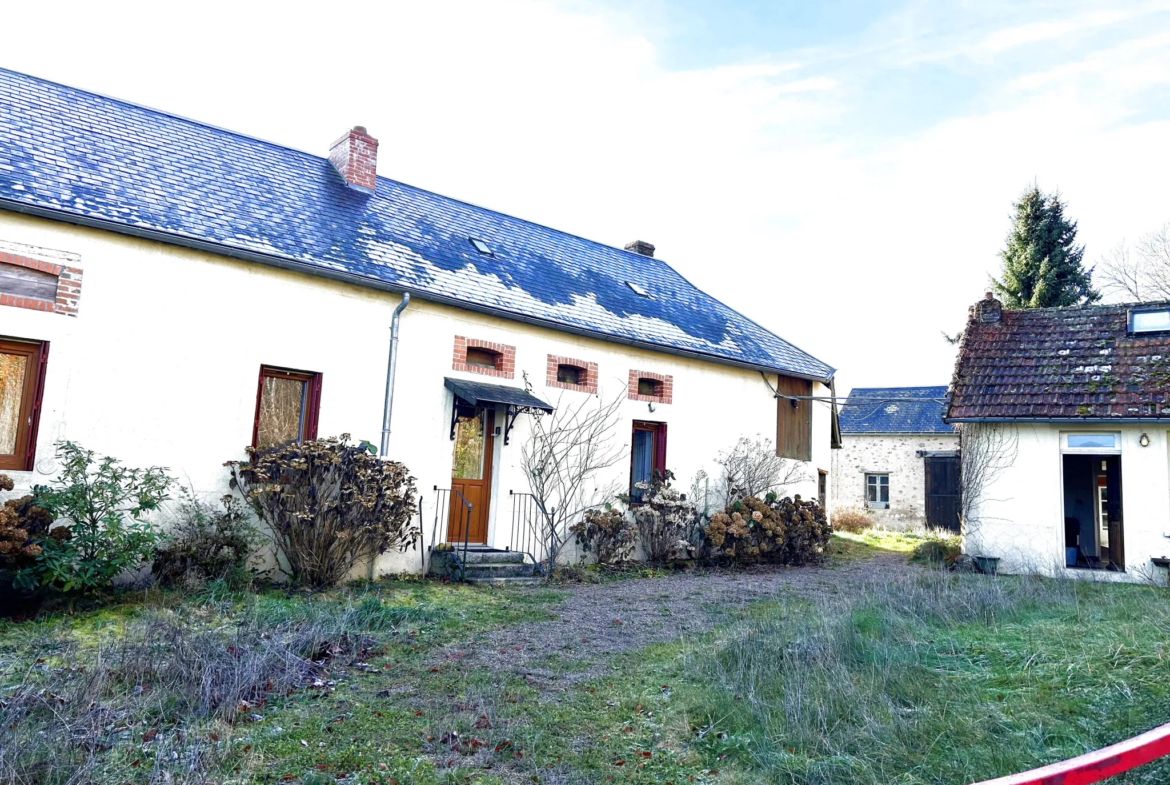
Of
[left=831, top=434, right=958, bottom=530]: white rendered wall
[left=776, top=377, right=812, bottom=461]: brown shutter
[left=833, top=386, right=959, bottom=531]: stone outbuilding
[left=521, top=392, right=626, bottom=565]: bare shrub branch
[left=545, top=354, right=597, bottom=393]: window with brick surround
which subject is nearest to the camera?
[left=521, top=392, right=626, bottom=565]: bare shrub branch

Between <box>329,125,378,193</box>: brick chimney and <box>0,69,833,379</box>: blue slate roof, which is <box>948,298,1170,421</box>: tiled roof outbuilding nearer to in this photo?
<box>0,69,833,379</box>: blue slate roof

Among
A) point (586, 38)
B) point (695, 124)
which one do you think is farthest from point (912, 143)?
point (586, 38)

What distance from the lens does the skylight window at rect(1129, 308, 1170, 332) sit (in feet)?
41.7

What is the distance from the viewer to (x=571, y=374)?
12648 millimetres

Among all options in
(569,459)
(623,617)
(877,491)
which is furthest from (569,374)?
(877,491)

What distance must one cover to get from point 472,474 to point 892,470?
17.1 metres

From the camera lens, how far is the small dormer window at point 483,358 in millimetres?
11484

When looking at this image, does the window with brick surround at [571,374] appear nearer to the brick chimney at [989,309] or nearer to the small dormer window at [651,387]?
the small dormer window at [651,387]

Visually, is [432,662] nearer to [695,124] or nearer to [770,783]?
[770,783]

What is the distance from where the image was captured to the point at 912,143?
37.3 feet

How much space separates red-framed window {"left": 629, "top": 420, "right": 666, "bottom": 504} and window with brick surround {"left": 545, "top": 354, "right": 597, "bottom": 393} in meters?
1.27

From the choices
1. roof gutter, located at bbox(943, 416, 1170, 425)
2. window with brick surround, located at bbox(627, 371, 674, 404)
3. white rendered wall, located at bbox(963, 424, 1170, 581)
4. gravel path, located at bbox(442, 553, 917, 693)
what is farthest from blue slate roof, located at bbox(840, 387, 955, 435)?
gravel path, located at bbox(442, 553, 917, 693)

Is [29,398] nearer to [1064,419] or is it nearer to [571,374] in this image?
[571,374]

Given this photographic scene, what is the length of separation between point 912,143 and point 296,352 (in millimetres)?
9327
